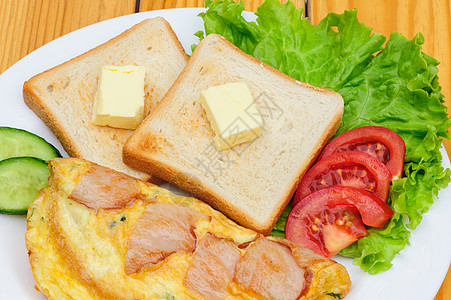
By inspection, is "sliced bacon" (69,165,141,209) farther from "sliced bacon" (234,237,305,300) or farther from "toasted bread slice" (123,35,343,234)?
"sliced bacon" (234,237,305,300)

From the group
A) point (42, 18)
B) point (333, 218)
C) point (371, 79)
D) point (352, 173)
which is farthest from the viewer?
point (42, 18)

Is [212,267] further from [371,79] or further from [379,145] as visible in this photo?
[371,79]

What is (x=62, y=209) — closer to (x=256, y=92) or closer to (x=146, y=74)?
(x=146, y=74)

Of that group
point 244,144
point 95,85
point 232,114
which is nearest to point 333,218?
point 244,144

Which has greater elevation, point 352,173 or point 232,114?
point 232,114

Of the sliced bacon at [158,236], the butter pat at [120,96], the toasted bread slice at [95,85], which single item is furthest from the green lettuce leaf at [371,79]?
the sliced bacon at [158,236]

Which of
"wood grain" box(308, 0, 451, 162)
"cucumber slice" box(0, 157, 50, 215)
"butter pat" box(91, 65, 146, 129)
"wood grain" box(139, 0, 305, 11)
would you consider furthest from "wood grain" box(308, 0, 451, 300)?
"cucumber slice" box(0, 157, 50, 215)

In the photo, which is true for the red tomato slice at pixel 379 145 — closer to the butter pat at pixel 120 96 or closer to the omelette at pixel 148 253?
the omelette at pixel 148 253

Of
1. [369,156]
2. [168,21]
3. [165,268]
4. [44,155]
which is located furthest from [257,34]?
[165,268]
